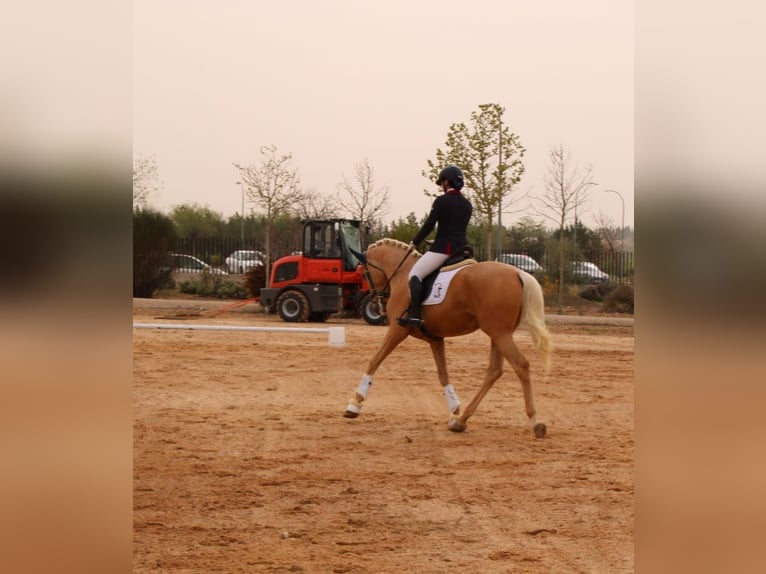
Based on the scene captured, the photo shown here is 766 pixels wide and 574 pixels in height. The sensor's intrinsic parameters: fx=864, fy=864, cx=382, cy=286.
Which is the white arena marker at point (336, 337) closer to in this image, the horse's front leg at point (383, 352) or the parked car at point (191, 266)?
the horse's front leg at point (383, 352)

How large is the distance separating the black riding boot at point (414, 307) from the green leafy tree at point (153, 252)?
747 inches

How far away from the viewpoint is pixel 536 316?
8719 mm

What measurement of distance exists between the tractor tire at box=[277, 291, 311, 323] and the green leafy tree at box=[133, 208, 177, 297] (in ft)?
21.2

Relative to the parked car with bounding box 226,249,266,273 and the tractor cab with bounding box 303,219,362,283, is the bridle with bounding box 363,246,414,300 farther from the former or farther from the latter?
the parked car with bounding box 226,249,266,273

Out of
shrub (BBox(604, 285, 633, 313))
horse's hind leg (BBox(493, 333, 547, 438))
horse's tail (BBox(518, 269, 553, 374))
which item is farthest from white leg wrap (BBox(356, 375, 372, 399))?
shrub (BBox(604, 285, 633, 313))

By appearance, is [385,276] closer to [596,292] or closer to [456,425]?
[456,425]

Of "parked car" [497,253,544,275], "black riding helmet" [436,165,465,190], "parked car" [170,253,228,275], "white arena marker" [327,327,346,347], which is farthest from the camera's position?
"parked car" [170,253,228,275]

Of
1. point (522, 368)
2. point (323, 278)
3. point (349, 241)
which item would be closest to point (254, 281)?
point (323, 278)

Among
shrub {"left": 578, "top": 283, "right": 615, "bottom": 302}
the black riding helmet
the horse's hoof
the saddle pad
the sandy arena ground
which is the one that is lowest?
the sandy arena ground

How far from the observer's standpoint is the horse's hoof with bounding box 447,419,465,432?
920 centimetres

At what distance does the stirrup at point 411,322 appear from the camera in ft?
30.6

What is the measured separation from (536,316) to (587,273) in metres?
20.9
